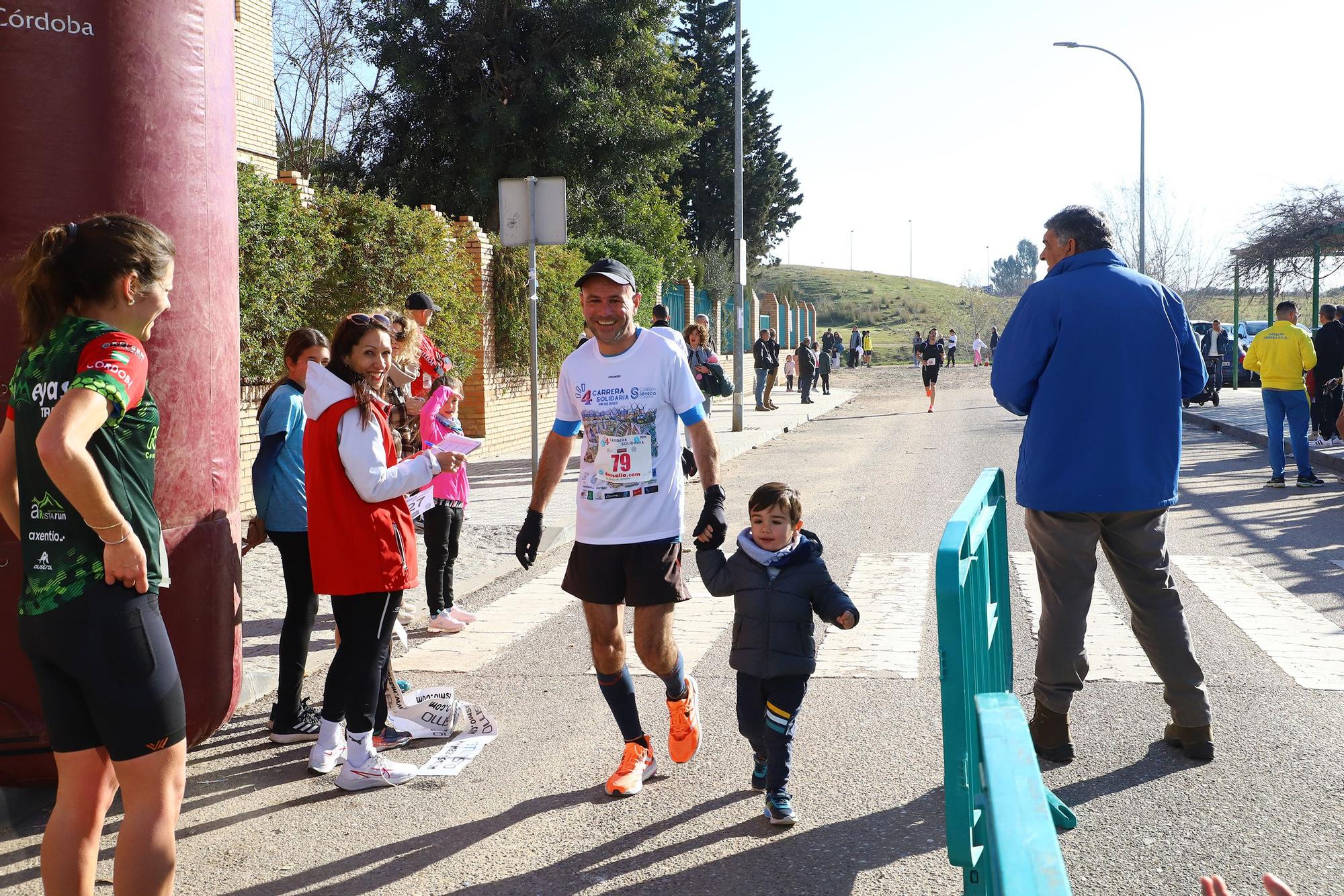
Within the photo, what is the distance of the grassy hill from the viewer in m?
84.4

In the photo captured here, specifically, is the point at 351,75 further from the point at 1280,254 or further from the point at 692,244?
the point at 1280,254

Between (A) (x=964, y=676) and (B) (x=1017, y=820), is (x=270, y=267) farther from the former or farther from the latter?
(B) (x=1017, y=820)

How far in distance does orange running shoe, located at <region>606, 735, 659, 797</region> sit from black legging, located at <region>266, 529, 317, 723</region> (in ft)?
4.96

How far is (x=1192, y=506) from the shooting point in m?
11.8

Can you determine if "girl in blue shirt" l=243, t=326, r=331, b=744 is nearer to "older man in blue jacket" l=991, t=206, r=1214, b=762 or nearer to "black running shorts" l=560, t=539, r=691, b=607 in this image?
"black running shorts" l=560, t=539, r=691, b=607

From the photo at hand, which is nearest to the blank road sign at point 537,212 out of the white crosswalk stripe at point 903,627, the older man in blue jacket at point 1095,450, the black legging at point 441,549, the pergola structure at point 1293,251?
the white crosswalk stripe at point 903,627

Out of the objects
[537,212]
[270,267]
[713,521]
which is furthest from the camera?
[270,267]

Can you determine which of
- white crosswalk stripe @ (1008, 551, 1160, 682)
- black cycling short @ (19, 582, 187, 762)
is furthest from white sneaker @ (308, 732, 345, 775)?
white crosswalk stripe @ (1008, 551, 1160, 682)

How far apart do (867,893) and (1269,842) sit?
1.37 metres

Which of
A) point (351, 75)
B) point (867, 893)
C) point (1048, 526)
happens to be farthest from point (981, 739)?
point (351, 75)

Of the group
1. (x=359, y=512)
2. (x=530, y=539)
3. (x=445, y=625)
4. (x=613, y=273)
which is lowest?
(x=445, y=625)

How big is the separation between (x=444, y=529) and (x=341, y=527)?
248 centimetres

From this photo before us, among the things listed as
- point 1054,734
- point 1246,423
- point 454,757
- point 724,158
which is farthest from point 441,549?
point 724,158

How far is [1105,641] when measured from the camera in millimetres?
6477
